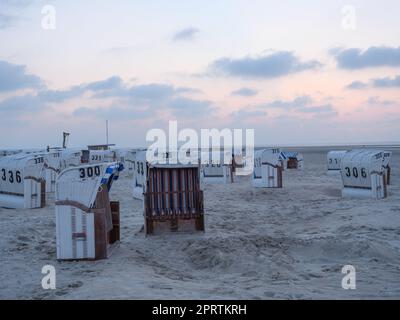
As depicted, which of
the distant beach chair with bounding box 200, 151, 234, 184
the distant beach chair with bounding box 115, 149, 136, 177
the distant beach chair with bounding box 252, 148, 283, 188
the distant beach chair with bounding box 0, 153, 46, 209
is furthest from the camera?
the distant beach chair with bounding box 115, 149, 136, 177

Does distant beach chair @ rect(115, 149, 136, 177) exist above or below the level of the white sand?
above

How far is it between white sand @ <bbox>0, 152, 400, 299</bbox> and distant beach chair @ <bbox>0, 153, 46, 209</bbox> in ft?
4.51

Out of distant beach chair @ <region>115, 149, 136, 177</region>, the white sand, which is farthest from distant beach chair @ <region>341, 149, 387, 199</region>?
distant beach chair @ <region>115, 149, 136, 177</region>

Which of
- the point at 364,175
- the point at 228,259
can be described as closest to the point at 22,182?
the point at 228,259

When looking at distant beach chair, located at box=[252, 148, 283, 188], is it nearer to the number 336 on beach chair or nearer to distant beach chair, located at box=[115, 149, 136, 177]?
distant beach chair, located at box=[115, 149, 136, 177]

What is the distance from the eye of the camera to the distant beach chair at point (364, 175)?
17.4 metres

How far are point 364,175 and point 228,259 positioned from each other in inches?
447

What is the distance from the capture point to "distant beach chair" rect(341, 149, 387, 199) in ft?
57.1

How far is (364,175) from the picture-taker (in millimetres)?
17719

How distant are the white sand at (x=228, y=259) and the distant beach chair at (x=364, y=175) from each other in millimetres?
2776

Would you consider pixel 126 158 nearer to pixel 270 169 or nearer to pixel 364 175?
pixel 270 169

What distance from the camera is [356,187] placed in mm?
18312
